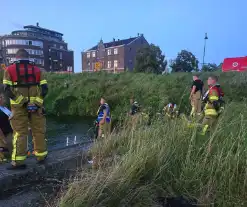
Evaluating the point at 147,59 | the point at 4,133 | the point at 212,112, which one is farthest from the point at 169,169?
the point at 147,59

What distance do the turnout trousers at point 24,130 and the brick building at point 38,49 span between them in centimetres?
5672

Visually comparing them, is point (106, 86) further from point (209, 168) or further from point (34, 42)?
point (34, 42)

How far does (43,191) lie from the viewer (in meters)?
2.60

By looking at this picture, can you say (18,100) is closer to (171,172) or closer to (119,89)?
Answer: (171,172)

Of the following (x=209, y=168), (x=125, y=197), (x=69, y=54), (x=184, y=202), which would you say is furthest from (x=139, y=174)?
(x=69, y=54)

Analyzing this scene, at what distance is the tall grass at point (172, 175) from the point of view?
1.97 m

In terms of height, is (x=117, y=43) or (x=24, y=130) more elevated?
(x=117, y=43)

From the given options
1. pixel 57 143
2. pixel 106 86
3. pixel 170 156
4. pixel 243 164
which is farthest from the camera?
pixel 106 86

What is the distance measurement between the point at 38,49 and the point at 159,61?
138ft

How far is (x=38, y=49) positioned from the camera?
207ft

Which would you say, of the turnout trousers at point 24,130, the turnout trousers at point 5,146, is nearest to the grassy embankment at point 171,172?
the turnout trousers at point 24,130

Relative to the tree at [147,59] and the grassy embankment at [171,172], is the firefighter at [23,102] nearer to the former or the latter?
the grassy embankment at [171,172]

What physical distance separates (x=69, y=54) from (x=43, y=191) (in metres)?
73.7

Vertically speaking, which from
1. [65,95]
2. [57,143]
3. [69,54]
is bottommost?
[57,143]
